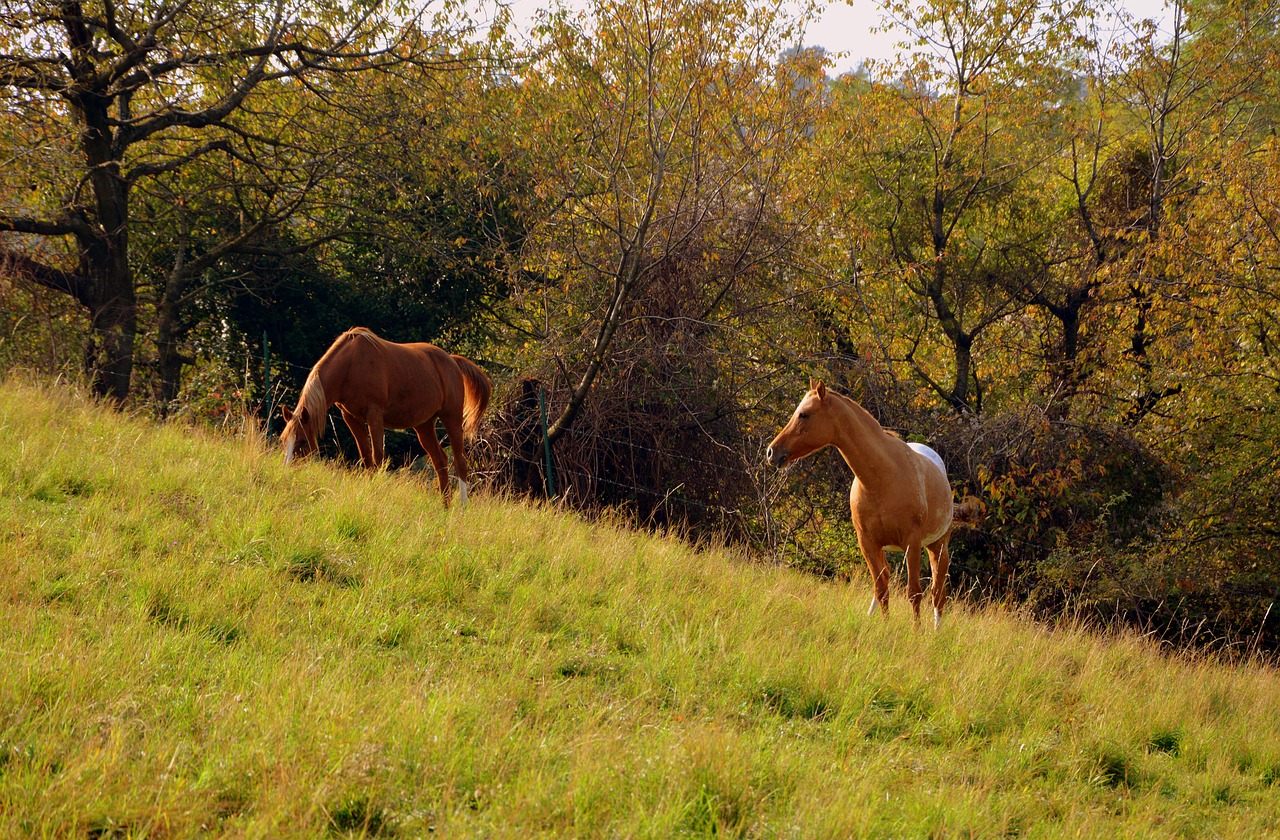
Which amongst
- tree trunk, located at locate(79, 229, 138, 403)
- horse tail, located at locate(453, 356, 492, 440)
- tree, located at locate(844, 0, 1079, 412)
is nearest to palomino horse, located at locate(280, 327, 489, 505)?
horse tail, located at locate(453, 356, 492, 440)

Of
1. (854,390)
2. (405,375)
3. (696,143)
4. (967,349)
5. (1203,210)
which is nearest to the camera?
(405,375)

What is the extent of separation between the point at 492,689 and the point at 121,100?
11818 millimetres

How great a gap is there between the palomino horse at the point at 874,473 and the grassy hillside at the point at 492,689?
491mm

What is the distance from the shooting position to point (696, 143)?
35.4 ft

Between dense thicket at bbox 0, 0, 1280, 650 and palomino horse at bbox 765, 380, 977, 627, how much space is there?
139 inches

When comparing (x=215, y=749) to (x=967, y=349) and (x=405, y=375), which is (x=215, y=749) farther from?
(x=967, y=349)

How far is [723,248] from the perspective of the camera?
12.1 metres

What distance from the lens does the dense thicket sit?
11562 millimetres

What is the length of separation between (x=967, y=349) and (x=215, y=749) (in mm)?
14285

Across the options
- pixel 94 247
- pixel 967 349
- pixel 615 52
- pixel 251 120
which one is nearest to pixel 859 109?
pixel 967 349

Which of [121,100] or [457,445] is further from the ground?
[121,100]

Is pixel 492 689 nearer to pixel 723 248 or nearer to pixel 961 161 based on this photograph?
pixel 723 248

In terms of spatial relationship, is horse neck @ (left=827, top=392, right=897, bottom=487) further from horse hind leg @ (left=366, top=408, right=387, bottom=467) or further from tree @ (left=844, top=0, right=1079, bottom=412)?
tree @ (left=844, top=0, right=1079, bottom=412)

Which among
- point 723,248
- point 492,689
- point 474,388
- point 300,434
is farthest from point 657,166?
point 492,689
